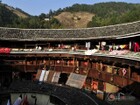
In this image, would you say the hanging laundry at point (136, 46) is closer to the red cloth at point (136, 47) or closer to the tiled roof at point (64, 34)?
the red cloth at point (136, 47)

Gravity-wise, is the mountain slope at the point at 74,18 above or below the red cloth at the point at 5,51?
above

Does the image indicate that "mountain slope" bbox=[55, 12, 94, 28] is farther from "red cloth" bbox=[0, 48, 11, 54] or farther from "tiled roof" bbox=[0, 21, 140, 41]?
"red cloth" bbox=[0, 48, 11, 54]

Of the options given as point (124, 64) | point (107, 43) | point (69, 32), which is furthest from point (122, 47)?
point (69, 32)

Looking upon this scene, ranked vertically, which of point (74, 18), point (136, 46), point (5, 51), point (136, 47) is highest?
point (74, 18)

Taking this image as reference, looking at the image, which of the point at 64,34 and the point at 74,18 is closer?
the point at 64,34

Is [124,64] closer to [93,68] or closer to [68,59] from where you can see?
[93,68]

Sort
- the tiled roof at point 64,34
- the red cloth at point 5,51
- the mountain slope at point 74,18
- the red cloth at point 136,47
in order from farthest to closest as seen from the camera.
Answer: the mountain slope at point 74,18 → the red cloth at point 5,51 → the tiled roof at point 64,34 → the red cloth at point 136,47

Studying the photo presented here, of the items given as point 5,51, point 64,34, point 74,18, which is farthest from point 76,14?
point 5,51

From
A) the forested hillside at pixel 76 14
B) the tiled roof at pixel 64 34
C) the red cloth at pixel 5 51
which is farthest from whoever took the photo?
the forested hillside at pixel 76 14

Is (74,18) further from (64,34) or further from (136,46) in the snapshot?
(136,46)

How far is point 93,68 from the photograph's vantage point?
4028cm

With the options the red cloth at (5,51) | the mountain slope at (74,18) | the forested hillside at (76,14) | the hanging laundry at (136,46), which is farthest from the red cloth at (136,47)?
the mountain slope at (74,18)

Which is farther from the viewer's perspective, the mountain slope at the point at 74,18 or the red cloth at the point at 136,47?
the mountain slope at the point at 74,18

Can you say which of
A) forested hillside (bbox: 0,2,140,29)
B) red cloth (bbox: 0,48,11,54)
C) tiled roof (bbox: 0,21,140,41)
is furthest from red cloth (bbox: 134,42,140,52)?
forested hillside (bbox: 0,2,140,29)
